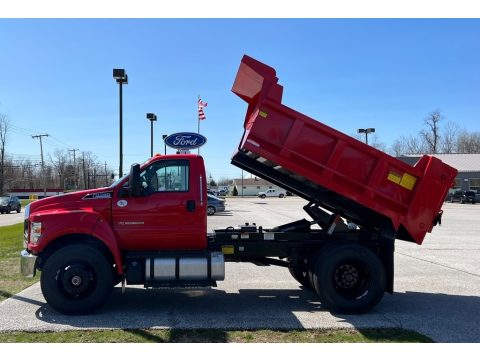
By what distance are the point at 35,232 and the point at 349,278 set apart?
15.8 feet

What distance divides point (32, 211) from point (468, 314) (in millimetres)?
6757

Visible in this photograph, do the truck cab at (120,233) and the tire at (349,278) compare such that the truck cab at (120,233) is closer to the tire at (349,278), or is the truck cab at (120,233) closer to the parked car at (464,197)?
the tire at (349,278)

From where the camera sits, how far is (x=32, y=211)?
6.95 metres

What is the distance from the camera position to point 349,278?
23.3 feet

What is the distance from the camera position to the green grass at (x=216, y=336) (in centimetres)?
543

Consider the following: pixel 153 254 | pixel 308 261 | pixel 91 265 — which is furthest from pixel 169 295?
pixel 308 261

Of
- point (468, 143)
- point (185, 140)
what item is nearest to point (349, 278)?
point (185, 140)

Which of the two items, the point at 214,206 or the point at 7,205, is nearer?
the point at 214,206

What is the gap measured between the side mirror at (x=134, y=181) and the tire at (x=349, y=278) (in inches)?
118

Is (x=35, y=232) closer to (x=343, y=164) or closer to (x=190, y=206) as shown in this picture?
(x=190, y=206)

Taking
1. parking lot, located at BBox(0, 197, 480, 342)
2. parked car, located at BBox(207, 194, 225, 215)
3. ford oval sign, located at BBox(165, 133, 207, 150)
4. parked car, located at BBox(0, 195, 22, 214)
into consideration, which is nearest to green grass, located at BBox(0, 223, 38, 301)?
parking lot, located at BBox(0, 197, 480, 342)

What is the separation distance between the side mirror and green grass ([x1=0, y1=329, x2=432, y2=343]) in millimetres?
2012

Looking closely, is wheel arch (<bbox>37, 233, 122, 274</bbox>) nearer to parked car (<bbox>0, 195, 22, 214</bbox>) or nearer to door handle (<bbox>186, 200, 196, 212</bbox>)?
door handle (<bbox>186, 200, 196, 212</bbox>)

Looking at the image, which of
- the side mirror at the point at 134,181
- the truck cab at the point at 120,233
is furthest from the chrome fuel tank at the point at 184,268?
the side mirror at the point at 134,181
